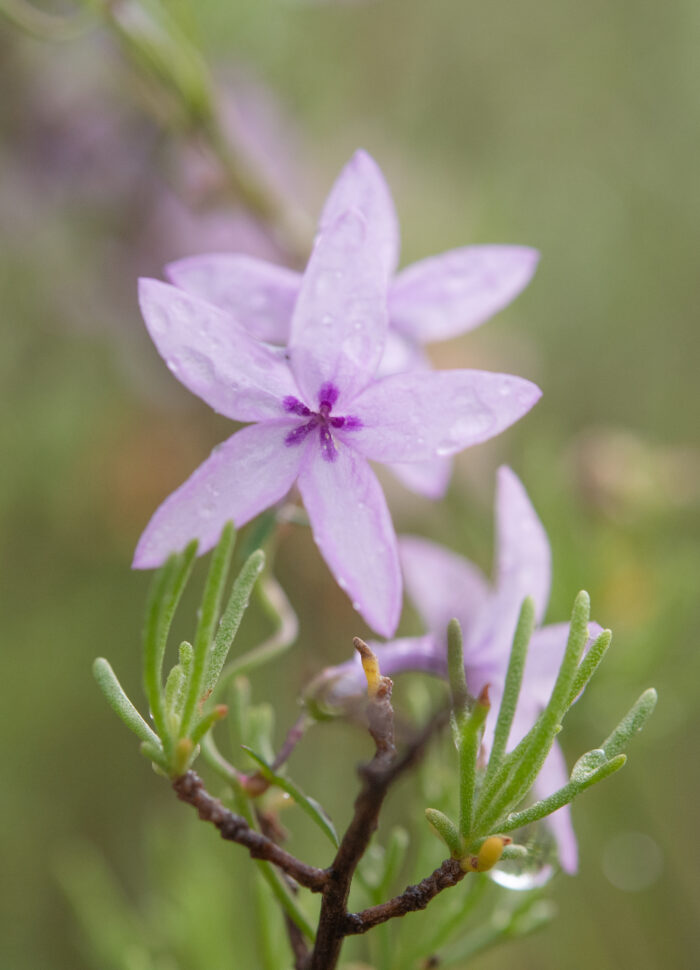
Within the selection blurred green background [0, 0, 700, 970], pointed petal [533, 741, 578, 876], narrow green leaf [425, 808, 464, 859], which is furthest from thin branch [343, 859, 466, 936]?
blurred green background [0, 0, 700, 970]

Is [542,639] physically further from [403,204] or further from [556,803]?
[403,204]

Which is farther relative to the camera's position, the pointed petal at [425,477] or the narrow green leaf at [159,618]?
the pointed petal at [425,477]

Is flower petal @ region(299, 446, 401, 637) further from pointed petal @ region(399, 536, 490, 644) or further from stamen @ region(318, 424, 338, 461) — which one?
pointed petal @ region(399, 536, 490, 644)

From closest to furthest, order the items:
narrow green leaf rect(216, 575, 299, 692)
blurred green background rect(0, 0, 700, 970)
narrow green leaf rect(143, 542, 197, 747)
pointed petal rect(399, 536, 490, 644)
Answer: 1. narrow green leaf rect(143, 542, 197, 747)
2. narrow green leaf rect(216, 575, 299, 692)
3. pointed petal rect(399, 536, 490, 644)
4. blurred green background rect(0, 0, 700, 970)

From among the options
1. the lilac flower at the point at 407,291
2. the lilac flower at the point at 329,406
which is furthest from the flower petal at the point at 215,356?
the lilac flower at the point at 407,291

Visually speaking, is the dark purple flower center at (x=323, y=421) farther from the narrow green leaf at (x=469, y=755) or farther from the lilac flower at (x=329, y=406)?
the narrow green leaf at (x=469, y=755)

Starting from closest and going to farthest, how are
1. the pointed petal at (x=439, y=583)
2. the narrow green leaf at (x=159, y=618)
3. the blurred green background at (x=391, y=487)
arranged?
1. the narrow green leaf at (x=159, y=618)
2. the pointed petal at (x=439, y=583)
3. the blurred green background at (x=391, y=487)
